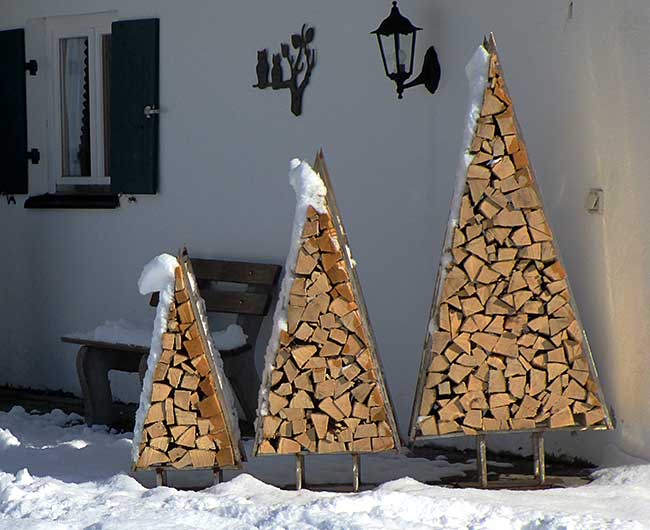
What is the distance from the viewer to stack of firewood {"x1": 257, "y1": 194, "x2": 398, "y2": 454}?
5.27 m

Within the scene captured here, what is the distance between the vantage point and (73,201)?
27.5 ft

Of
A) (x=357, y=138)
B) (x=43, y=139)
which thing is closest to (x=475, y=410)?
(x=357, y=138)

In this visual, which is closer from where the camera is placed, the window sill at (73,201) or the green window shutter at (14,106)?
the window sill at (73,201)

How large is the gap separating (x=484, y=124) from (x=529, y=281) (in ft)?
2.13

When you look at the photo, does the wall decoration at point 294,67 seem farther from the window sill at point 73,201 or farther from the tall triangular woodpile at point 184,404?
the tall triangular woodpile at point 184,404

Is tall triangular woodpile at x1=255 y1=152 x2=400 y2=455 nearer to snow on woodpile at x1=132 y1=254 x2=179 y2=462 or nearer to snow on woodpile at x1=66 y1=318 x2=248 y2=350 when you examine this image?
snow on woodpile at x1=132 y1=254 x2=179 y2=462

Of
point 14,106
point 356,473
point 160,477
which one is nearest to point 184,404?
point 160,477

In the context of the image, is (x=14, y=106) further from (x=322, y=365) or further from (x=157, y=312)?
(x=322, y=365)

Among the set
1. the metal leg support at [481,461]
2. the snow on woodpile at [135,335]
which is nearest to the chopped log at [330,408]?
the metal leg support at [481,461]

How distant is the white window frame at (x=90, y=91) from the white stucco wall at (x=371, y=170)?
118mm

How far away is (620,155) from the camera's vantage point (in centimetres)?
560

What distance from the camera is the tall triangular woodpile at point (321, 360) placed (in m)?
5.26

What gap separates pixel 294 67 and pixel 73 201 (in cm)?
196

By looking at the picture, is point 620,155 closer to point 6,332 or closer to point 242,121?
point 242,121
